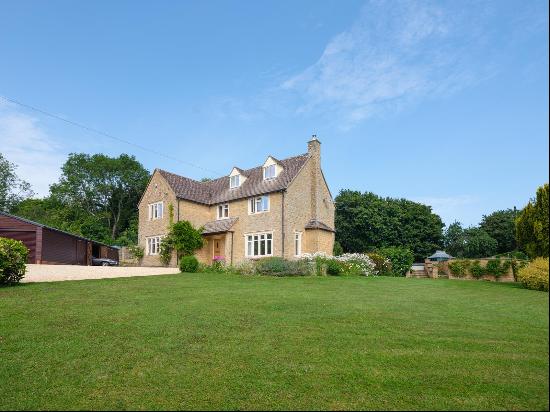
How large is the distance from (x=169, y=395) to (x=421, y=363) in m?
3.96

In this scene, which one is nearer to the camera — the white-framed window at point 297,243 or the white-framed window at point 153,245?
the white-framed window at point 297,243

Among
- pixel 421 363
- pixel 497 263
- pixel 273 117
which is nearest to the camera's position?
pixel 421 363

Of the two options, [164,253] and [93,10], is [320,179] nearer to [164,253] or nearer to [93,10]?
[164,253]

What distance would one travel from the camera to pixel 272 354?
7094 millimetres

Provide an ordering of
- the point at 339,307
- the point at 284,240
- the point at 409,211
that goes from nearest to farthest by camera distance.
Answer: the point at 339,307 < the point at 284,240 < the point at 409,211

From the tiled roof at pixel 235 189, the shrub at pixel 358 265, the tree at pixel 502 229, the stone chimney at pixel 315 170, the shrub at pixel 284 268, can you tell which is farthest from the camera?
the tree at pixel 502 229

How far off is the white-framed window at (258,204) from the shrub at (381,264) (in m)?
9.36

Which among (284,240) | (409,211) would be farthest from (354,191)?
(284,240)

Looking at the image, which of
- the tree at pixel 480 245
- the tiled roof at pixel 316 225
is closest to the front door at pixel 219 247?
the tiled roof at pixel 316 225

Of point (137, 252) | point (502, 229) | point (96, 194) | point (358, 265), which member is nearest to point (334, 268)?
point (358, 265)

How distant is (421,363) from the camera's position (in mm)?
6340

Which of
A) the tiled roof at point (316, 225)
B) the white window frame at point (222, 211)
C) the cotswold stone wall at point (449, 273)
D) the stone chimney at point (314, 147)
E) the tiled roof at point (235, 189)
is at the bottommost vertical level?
the cotswold stone wall at point (449, 273)

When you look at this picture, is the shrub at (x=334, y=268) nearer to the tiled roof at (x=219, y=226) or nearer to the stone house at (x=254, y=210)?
the stone house at (x=254, y=210)

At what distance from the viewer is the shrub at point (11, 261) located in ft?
55.8
